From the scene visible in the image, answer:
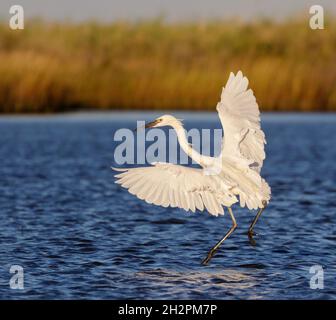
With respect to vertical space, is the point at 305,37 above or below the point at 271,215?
above

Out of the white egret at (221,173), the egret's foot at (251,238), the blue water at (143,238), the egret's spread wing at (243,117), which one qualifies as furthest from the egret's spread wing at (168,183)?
the egret's foot at (251,238)

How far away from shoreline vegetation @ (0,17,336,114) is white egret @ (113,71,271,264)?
15.3 meters

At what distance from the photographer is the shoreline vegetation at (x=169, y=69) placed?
25438 millimetres

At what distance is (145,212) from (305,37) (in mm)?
18237

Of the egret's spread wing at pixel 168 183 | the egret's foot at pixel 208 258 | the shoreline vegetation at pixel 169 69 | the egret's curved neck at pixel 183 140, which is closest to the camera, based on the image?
the egret's spread wing at pixel 168 183

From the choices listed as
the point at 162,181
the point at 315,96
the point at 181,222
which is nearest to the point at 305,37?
the point at 315,96

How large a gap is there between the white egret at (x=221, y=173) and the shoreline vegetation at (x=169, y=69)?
15309 millimetres

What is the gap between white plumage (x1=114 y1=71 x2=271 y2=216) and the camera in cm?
917

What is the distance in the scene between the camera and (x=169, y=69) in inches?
1061

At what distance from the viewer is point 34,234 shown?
11250mm

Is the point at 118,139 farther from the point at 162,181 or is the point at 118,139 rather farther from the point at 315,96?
the point at 162,181

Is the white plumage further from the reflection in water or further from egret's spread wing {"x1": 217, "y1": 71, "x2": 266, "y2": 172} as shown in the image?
the reflection in water

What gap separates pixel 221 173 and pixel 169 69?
17.8m

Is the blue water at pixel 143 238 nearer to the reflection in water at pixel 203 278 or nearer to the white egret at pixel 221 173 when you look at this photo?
the reflection in water at pixel 203 278
